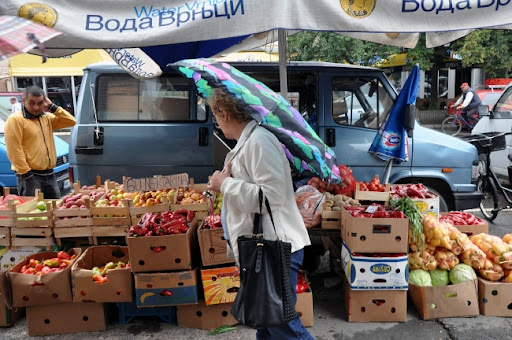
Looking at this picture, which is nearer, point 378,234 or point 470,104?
point 378,234

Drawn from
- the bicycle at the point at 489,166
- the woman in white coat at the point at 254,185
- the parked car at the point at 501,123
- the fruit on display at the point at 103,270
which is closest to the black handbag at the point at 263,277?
the woman in white coat at the point at 254,185

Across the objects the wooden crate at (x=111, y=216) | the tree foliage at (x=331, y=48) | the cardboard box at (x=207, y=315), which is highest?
the tree foliage at (x=331, y=48)

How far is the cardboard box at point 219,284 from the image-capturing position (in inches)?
148

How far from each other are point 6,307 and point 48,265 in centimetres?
48

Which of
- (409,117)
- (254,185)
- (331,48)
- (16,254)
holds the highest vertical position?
(331,48)

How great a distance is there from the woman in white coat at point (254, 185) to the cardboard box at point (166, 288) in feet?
3.44

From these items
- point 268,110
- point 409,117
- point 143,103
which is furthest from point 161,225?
point 409,117

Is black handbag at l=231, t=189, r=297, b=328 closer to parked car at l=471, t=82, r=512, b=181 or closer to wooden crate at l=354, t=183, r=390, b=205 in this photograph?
wooden crate at l=354, t=183, r=390, b=205

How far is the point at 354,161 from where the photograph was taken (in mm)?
5664

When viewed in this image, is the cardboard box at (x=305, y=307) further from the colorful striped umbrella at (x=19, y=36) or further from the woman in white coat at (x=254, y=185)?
the colorful striped umbrella at (x=19, y=36)

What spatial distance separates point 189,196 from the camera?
4598mm

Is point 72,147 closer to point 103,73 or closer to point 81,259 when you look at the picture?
point 103,73

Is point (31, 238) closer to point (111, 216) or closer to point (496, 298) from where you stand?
point (111, 216)

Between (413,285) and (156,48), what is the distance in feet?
12.2
